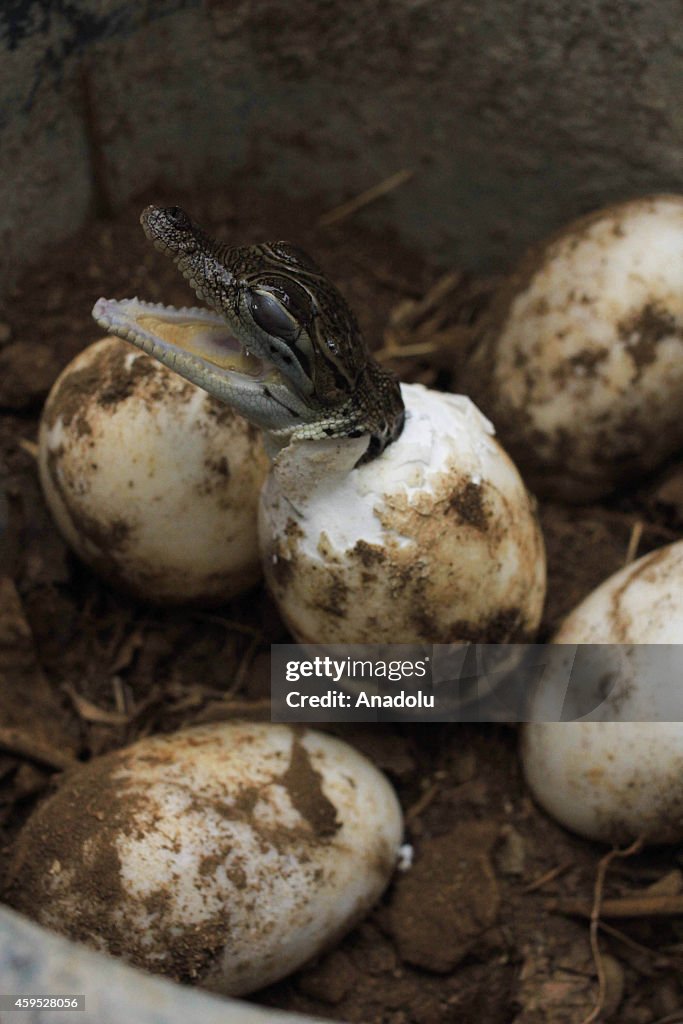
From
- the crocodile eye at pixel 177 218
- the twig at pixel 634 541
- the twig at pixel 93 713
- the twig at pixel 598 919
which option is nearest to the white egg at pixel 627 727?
the twig at pixel 598 919

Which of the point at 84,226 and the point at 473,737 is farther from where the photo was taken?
the point at 84,226

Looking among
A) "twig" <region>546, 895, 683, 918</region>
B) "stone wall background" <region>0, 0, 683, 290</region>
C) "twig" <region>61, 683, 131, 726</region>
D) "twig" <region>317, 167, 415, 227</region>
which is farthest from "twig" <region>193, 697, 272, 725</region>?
"twig" <region>317, 167, 415, 227</region>

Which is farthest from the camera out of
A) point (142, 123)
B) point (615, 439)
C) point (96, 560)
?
point (142, 123)

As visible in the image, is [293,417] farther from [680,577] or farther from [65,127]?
[65,127]

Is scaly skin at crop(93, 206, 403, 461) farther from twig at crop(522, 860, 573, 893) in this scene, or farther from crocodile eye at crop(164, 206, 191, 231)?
twig at crop(522, 860, 573, 893)

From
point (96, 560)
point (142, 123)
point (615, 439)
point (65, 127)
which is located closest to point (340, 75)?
point (142, 123)

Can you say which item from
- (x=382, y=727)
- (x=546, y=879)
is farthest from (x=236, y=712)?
(x=546, y=879)

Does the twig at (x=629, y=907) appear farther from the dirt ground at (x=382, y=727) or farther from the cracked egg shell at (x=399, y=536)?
the cracked egg shell at (x=399, y=536)
